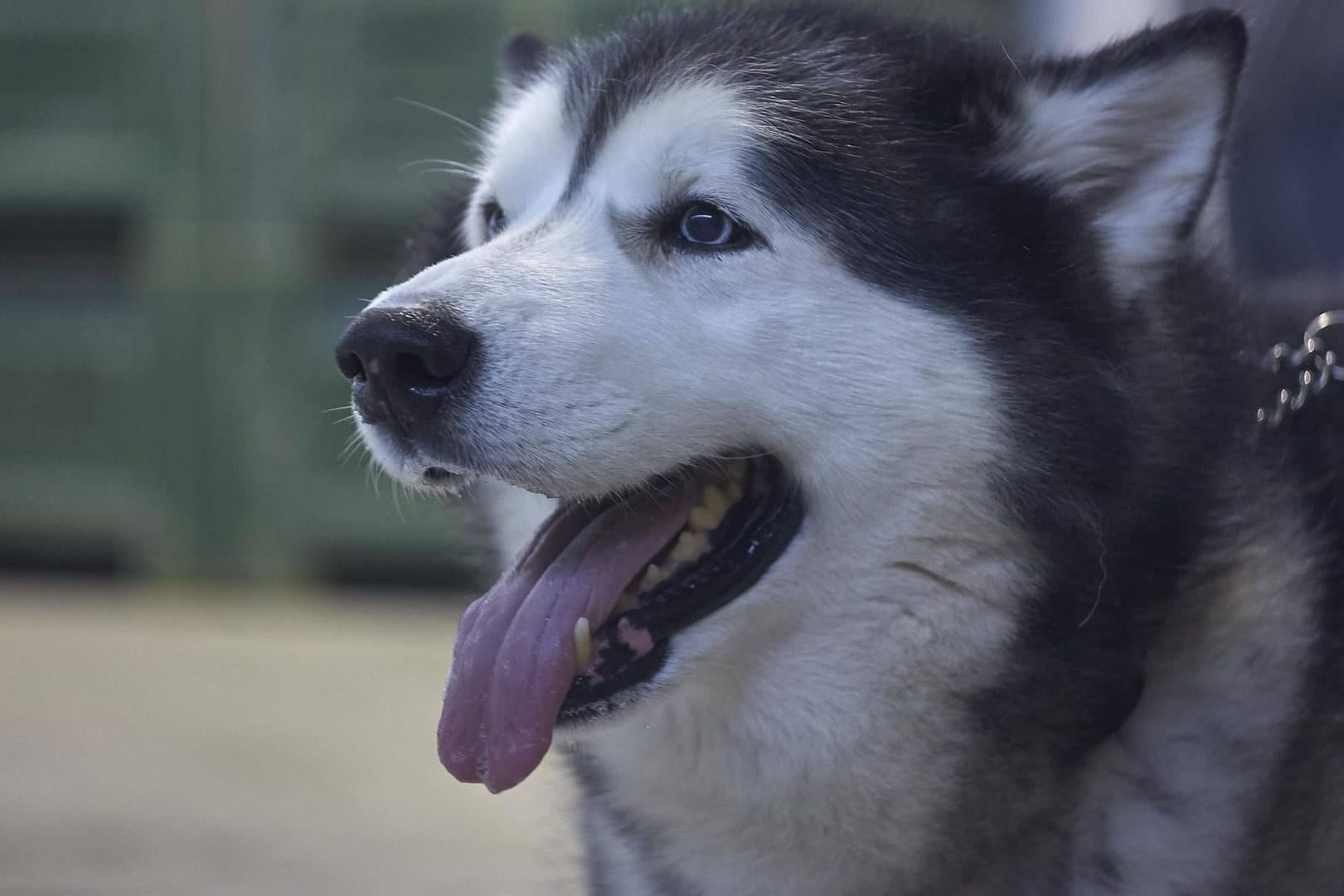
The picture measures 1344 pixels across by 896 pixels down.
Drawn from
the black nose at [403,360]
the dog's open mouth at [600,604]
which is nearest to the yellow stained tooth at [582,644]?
the dog's open mouth at [600,604]

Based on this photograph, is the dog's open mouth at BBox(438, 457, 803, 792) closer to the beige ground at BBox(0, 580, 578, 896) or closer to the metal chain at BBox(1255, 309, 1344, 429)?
the beige ground at BBox(0, 580, 578, 896)

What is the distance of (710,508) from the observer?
2229mm

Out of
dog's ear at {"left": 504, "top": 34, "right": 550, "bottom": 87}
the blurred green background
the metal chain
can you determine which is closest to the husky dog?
the metal chain

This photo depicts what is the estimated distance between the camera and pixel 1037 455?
2.09 metres

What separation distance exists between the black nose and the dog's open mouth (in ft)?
1.01

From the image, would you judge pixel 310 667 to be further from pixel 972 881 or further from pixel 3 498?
pixel 972 881


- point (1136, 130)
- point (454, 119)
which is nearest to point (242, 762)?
point (454, 119)

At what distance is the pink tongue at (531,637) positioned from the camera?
2090mm

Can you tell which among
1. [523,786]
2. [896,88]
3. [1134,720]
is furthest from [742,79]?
[523,786]

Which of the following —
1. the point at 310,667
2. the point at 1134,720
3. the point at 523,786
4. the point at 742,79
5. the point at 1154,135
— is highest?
the point at 1154,135

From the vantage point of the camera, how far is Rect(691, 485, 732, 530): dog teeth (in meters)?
2.22

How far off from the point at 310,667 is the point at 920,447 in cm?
386

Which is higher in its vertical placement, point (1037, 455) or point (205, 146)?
point (1037, 455)

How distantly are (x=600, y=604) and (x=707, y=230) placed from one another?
0.53 meters
